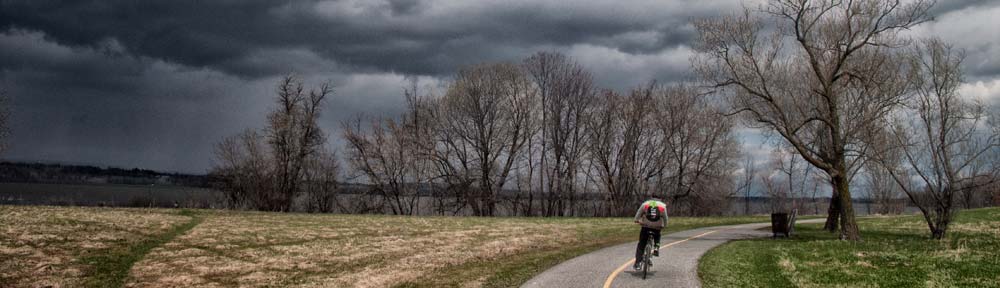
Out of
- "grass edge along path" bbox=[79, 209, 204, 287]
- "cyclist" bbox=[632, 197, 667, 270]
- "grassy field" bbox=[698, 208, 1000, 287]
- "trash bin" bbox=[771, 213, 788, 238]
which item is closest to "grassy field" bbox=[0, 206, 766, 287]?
"grass edge along path" bbox=[79, 209, 204, 287]

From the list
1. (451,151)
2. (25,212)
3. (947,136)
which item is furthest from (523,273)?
(451,151)

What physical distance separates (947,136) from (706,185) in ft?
103

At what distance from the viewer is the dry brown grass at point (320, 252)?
61.9 ft

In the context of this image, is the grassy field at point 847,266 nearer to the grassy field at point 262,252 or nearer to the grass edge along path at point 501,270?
the grass edge along path at point 501,270

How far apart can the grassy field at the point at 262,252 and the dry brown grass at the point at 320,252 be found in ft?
0.13

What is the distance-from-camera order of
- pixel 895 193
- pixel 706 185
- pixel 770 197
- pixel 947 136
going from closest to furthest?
pixel 947 136, pixel 706 185, pixel 895 193, pixel 770 197

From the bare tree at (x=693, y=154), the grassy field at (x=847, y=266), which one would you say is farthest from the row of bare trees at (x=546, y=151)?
the grassy field at (x=847, y=266)

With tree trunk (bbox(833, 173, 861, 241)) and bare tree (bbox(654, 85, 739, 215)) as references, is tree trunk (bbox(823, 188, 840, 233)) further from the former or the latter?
bare tree (bbox(654, 85, 739, 215))

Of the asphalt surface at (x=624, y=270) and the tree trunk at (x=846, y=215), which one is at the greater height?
the tree trunk at (x=846, y=215)

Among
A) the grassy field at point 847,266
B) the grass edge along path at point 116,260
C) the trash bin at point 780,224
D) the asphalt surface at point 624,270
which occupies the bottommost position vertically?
the grass edge along path at point 116,260

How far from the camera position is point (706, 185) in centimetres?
5912

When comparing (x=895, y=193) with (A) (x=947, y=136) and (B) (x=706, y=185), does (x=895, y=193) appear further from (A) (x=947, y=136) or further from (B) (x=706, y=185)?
(A) (x=947, y=136)

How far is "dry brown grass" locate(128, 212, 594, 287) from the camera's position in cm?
1886

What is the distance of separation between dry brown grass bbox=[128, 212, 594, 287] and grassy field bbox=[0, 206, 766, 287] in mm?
38
